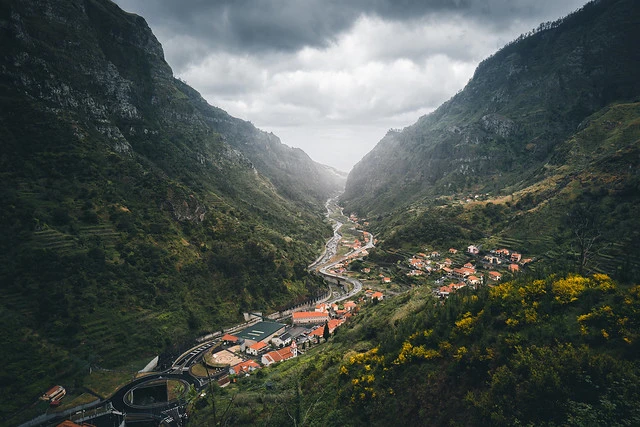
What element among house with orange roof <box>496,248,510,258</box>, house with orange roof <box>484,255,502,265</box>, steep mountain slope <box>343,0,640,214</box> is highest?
steep mountain slope <box>343,0,640,214</box>

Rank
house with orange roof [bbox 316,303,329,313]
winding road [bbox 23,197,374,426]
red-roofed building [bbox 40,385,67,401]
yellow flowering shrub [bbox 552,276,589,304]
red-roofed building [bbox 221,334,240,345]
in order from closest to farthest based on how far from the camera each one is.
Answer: yellow flowering shrub [bbox 552,276,589,304]
winding road [bbox 23,197,374,426]
red-roofed building [bbox 40,385,67,401]
red-roofed building [bbox 221,334,240,345]
house with orange roof [bbox 316,303,329,313]

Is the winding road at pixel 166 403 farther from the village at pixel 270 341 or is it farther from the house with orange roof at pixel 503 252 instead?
the house with orange roof at pixel 503 252

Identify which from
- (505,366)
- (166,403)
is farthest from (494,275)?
(166,403)

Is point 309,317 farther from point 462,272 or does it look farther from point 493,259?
point 493,259

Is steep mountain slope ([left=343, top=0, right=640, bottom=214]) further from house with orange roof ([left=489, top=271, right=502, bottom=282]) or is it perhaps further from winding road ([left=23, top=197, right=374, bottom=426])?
winding road ([left=23, top=197, right=374, bottom=426])

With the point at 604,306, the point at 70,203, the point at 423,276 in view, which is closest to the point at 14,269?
the point at 70,203

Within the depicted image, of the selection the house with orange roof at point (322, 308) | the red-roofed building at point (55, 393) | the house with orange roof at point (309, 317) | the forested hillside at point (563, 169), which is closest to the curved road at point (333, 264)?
the house with orange roof at point (322, 308)

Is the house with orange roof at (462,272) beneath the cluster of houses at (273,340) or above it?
above

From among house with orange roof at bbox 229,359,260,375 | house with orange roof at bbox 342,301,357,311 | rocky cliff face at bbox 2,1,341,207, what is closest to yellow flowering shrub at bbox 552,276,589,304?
house with orange roof at bbox 229,359,260,375
